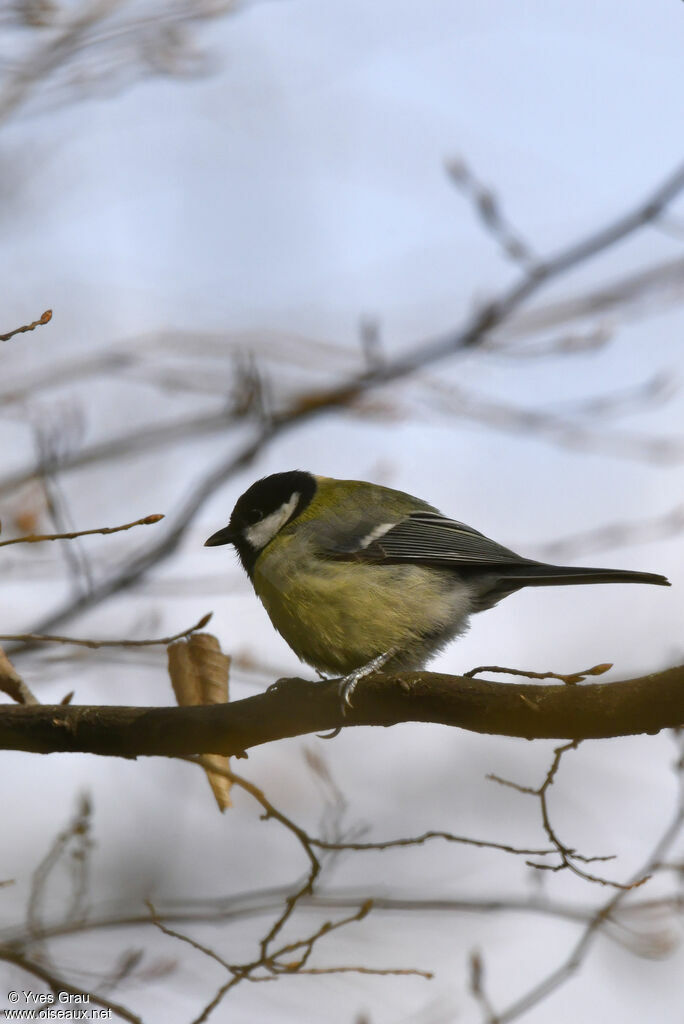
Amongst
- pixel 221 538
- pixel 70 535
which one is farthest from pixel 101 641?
pixel 221 538

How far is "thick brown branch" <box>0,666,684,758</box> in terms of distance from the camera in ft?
7.39

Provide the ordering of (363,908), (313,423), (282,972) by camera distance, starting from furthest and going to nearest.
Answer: (313,423), (363,908), (282,972)

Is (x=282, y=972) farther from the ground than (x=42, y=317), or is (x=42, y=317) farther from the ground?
(x=42, y=317)

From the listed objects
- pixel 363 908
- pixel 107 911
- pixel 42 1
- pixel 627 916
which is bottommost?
pixel 627 916

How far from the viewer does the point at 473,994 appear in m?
3.26

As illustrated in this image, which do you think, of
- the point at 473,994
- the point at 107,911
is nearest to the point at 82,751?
the point at 107,911

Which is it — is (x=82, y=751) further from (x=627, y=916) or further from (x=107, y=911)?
(x=627, y=916)

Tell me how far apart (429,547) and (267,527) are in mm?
774

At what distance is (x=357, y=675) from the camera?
10.2 feet

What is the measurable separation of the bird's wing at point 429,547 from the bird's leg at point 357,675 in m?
0.39

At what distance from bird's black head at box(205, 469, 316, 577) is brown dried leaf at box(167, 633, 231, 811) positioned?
1202 mm

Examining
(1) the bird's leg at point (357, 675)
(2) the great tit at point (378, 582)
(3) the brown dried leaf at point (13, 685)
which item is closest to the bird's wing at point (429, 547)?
(2) the great tit at point (378, 582)

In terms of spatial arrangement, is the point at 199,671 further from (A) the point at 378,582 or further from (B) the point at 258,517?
(B) the point at 258,517

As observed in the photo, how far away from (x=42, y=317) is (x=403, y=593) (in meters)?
1.66
